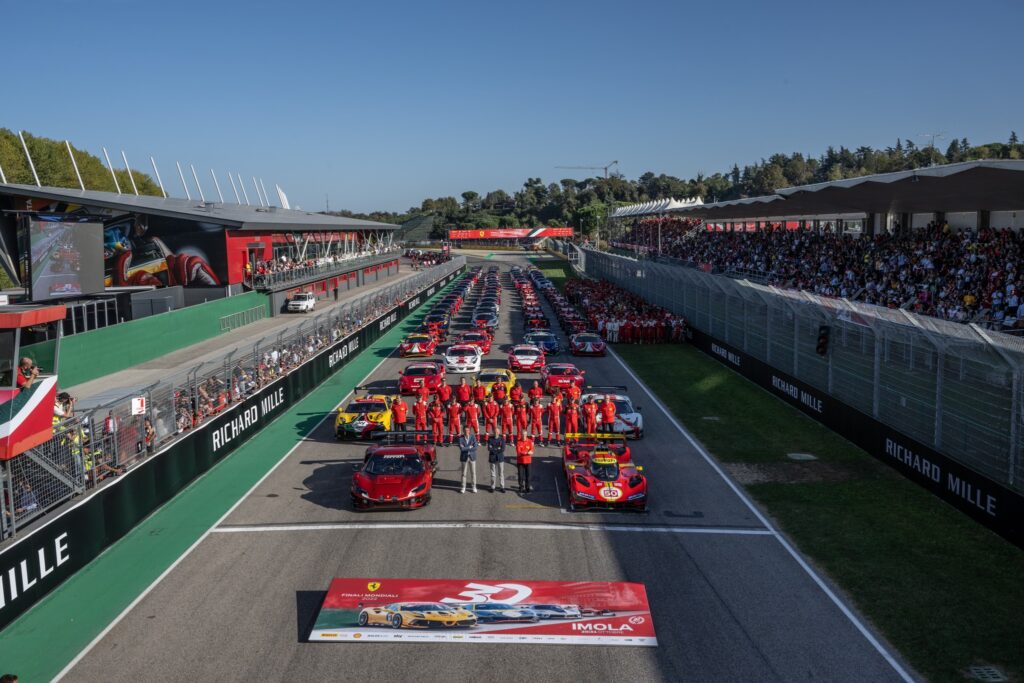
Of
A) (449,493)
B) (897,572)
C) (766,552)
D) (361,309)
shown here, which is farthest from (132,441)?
(361,309)

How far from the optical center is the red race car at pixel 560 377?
27.7 metres

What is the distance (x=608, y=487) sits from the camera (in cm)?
1614

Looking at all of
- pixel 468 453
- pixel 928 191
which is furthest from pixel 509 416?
pixel 928 191

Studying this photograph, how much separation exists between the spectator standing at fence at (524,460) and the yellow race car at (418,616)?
6299mm

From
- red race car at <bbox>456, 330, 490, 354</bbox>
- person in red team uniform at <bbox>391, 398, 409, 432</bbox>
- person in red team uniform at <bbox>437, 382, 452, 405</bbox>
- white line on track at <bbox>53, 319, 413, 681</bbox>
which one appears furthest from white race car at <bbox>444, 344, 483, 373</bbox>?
person in red team uniform at <bbox>391, 398, 409, 432</bbox>

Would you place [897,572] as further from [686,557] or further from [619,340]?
[619,340]

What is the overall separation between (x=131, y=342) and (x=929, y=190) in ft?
99.5

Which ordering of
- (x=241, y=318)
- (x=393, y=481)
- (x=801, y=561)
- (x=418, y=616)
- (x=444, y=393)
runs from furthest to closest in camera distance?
(x=241, y=318), (x=444, y=393), (x=393, y=481), (x=801, y=561), (x=418, y=616)

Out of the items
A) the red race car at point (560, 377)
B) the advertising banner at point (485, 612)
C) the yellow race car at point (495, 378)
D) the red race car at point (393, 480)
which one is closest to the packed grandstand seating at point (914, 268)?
the red race car at point (560, 377)

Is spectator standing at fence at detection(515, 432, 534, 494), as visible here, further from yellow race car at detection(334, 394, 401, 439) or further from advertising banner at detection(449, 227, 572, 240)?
advertising banner at detection(449, 227, 572, 240)

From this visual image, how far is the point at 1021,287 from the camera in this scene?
22.8 metres

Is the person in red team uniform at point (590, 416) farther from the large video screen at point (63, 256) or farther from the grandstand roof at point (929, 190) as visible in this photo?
the large video screen at point (63, 256)

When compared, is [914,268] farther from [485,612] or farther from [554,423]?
[485,612]

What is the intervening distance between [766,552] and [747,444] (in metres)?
8.22
